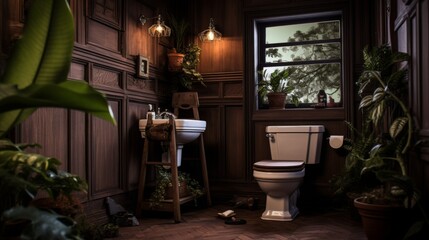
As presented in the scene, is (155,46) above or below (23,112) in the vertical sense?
above

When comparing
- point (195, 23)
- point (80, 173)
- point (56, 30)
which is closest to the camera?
point (56, 30)

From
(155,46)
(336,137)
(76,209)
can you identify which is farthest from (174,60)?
(76,209)

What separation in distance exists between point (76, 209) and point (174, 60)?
6.71 ft

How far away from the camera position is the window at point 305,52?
11.9 ft

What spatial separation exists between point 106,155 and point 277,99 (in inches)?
61.7

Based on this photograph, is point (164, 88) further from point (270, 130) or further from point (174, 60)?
point (270, 130)

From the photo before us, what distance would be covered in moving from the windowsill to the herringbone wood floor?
0.79 m

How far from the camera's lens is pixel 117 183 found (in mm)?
3033

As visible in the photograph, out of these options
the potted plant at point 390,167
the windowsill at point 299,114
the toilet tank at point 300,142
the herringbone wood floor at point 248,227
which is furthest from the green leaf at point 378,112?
the windowsill at point 299,114

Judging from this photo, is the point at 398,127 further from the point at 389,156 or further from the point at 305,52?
the point at 305,52

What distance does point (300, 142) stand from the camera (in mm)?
3312

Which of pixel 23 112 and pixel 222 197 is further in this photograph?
pixel 222 197

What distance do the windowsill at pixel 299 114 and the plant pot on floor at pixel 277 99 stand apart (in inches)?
1.7

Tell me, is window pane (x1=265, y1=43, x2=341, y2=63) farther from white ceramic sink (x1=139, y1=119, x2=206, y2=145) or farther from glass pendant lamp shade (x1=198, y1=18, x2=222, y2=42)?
white ceramic sink (x1=139, y1=119, x2=206, y2=145)
